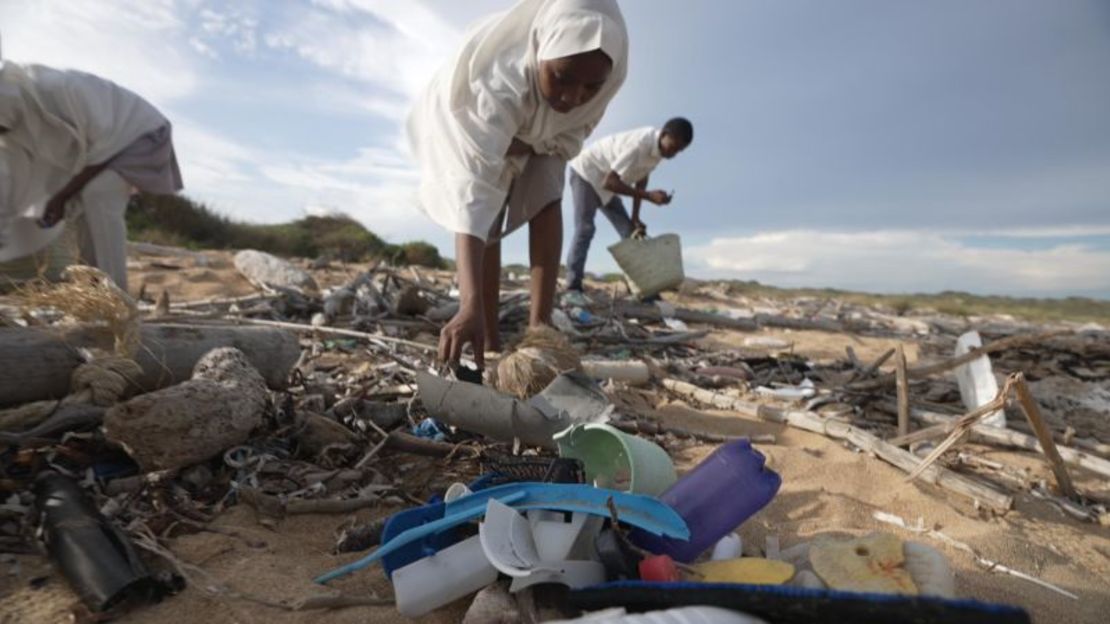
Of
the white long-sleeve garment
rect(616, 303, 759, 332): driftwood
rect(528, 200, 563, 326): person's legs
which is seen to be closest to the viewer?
rect(528, 200, 563, 326): person's legs

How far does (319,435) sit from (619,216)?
4919 millimetres

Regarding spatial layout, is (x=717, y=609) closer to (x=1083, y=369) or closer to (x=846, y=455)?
(x=846, y=455)

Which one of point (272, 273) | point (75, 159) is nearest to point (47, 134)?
point (75, 159)

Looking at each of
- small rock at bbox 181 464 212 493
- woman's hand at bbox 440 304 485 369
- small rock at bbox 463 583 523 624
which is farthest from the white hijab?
small rock at bbox 463 583 523 624

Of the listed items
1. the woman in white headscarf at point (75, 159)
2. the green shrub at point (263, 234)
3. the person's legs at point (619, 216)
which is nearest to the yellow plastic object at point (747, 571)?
the woman in white headscarf at point (75, 159)

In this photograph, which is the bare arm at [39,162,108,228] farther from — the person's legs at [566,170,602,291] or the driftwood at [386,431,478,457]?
the person's legs at [566,170,602,291]

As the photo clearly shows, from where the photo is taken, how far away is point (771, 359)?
12.5ft

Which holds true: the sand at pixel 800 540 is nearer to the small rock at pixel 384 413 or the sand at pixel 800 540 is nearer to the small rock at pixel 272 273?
the small rock at pixel 384 413

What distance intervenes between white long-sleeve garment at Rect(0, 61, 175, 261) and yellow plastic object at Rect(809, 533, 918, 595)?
470 cm

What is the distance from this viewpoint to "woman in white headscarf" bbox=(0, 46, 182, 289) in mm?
3686

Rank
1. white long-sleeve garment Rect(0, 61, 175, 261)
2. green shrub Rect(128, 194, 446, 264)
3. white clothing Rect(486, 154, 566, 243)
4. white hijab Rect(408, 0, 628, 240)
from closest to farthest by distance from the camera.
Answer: white hijab Rect(408, 0, 628, 240)
white clothing Rect(486, 154, 566, 243)
white long-sleeve garment Rect(0, 61, 175, 261)
green shrub Rect(128, 194, 446, 264)

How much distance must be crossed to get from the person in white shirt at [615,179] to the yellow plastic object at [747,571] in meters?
4.34

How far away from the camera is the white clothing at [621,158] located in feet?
19.2

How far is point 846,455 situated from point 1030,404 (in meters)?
0.63
